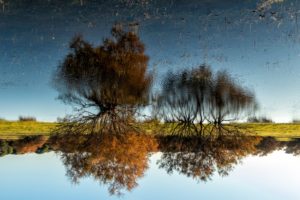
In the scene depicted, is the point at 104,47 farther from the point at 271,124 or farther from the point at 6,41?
the point at 271,124

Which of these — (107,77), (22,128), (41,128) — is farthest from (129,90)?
(22,128)

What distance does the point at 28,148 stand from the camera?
36594mm

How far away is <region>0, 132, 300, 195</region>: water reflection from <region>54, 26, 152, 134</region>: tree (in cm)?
146

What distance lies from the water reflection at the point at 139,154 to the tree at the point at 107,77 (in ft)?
4.80

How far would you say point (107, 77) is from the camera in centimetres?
2722

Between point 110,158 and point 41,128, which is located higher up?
point 41,128

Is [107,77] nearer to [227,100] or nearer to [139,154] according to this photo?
[139,154]

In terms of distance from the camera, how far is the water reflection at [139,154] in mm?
29219

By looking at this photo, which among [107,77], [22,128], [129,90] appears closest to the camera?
[107,77]

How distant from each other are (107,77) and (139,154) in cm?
524

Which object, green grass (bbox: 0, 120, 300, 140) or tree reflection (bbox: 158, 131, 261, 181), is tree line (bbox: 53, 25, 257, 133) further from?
green grass (bbox: 0, 120, 300, 140)

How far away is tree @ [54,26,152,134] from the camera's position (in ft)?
86.2

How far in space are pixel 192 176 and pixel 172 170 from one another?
138 centimetres

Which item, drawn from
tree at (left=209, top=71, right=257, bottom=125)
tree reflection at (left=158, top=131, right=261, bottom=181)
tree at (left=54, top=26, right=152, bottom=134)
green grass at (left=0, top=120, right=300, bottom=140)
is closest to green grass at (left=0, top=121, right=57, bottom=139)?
green grass at (left=0, top=120, right=300, bottom=140)
